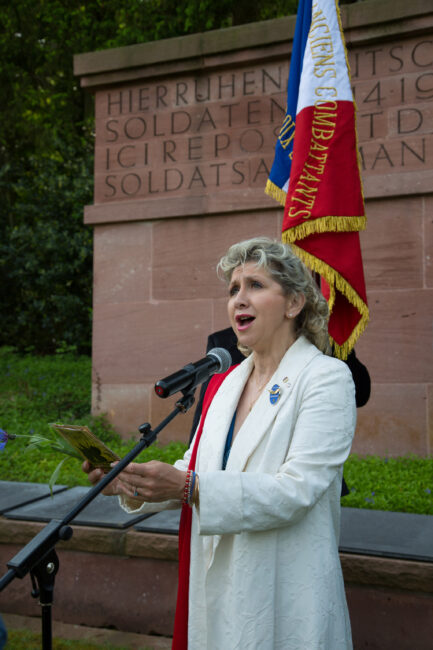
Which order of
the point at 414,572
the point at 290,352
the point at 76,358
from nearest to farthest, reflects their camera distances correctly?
the point at 290,352 < the point at 414,572 < the point at 76,358

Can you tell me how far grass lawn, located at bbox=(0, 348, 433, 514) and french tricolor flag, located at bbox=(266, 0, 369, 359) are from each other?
1491 mm

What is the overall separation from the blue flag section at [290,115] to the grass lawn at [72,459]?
2.09m

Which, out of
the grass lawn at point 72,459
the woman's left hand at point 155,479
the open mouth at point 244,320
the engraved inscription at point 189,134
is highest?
the engraved inscription at point 189,134

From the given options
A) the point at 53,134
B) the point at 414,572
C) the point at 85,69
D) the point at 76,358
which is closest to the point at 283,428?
the point at 414,572

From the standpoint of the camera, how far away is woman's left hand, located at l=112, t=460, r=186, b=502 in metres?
1.82

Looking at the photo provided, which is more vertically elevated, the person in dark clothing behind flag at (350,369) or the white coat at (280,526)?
the person in dark clothing behind flag at (350,369)

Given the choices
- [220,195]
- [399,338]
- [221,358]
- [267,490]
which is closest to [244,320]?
[221,358]

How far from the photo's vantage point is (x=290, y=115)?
374 cm

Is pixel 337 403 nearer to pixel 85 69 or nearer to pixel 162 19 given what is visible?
pixel 85 69

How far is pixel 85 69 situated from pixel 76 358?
210 inches

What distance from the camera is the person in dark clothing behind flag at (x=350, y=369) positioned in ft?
10.2

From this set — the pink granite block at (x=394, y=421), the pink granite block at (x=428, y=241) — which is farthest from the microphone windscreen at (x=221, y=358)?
the pink granite block at (x=428, y=241)

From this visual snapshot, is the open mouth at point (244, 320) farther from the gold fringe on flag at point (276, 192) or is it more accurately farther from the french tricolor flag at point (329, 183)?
the gold fringe on flag at point (276, 192)

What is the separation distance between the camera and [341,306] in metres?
3.46
